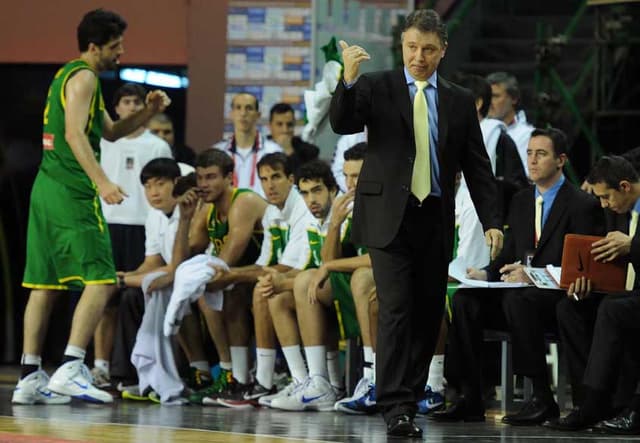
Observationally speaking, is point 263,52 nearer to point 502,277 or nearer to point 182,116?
point 182,116

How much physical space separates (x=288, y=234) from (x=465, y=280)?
1.48m

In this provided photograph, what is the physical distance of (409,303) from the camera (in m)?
6.19

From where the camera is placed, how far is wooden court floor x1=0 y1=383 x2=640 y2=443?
6027 millimetres

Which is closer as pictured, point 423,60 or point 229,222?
point 423,60

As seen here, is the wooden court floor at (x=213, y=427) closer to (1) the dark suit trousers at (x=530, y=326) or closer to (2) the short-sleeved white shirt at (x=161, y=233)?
(1) the dark suit trousers at (x=530, y=326)

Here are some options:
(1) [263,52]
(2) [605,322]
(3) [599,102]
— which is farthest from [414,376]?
(3) [599,102]

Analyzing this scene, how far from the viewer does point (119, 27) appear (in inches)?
315

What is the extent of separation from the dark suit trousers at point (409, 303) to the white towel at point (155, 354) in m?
2.32

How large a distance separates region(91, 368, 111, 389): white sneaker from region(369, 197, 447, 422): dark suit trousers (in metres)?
3.04

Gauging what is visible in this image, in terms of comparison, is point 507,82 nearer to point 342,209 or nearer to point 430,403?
point 342,209

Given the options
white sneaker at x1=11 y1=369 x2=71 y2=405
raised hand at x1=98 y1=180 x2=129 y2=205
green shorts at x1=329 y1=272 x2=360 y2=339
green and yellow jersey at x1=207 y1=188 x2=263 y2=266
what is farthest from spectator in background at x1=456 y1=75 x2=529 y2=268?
white sneaker at x1=11 y1=369 x2=71 y2=405

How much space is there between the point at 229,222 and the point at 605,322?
2.76m

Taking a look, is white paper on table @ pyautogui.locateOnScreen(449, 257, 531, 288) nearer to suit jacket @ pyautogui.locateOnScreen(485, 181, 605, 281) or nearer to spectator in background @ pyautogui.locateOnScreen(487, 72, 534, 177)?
suit jacket @ pyautogui.locateOnScreen(485, 181, 605, 281)

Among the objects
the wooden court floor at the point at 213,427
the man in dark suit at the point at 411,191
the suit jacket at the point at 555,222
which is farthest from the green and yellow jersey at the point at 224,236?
the man in dark suit at the point at 411,191
